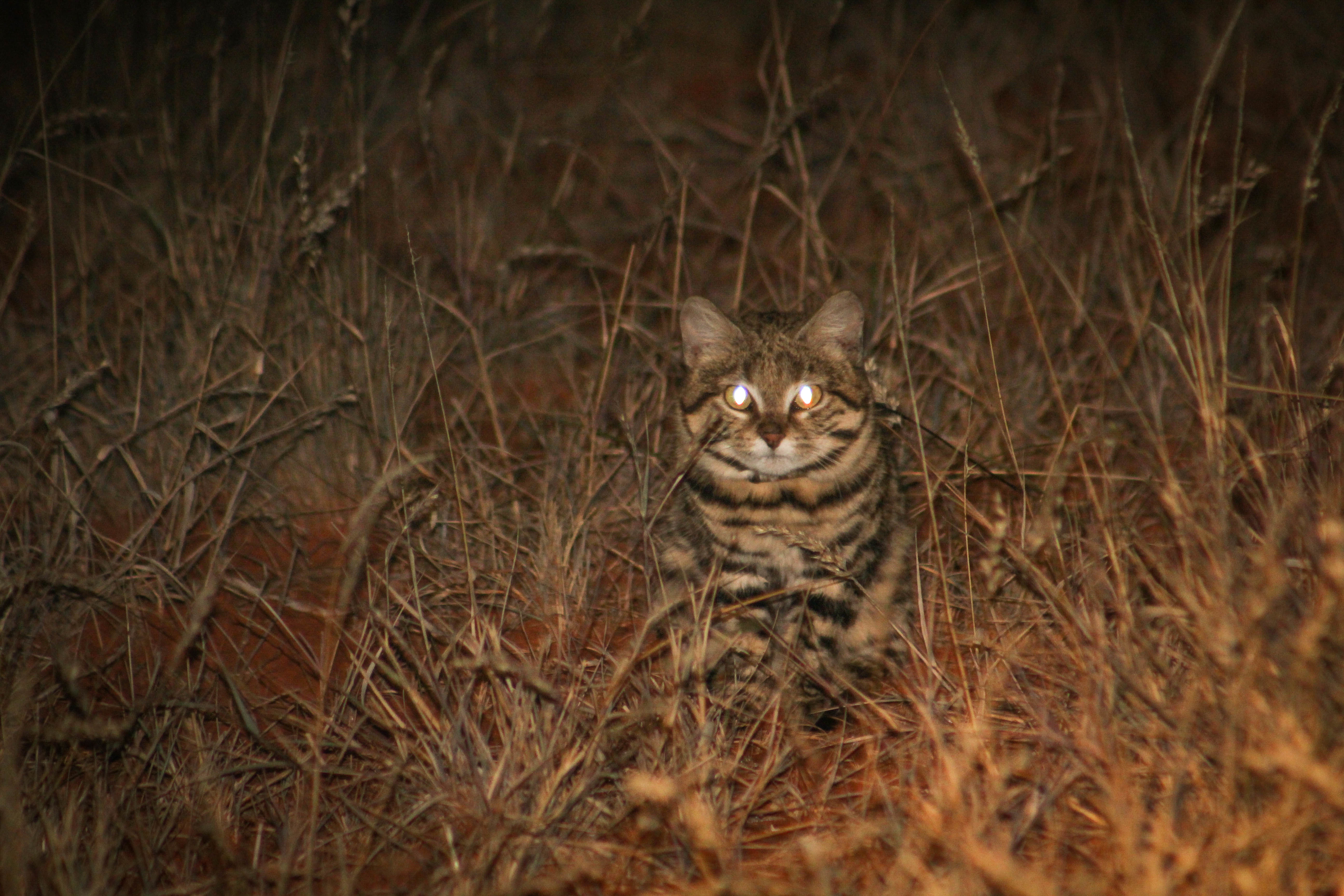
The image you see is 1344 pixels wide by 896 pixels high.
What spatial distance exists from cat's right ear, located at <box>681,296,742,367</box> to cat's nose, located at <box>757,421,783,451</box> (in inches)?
13.3

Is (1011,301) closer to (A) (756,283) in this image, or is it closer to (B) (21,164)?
(A) (756,283)

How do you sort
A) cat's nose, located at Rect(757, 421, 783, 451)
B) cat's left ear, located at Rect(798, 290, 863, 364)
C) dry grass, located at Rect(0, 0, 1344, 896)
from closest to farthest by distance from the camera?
dry grass, located at Rect(0, 0, 1344, 896)
cat's nose, located at Rect(757, 421, 783, 451)
cat's left ear, located at Rect(798, 290, 863, 364)

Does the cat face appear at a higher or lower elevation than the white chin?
higher

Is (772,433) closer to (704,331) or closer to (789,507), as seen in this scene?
(789,507)

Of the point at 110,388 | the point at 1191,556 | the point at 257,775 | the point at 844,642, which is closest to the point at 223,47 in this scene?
the point at 110,388

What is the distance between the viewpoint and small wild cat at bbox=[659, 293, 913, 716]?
283cm

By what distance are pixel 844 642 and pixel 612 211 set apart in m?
3.41

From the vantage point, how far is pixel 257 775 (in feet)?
8.38

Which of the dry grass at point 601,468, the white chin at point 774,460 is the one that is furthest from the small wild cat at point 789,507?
the dry grass at point 601,468

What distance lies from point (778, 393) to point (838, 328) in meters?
0.28

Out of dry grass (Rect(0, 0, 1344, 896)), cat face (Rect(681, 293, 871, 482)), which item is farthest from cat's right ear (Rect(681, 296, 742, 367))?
dry grass (Rect(0, 0, 1344, 896))

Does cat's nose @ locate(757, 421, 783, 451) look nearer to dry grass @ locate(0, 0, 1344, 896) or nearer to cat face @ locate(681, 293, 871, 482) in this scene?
cat face @ locate(681, 293, 871, 482)

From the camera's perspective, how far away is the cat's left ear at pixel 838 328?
2914 millimetres

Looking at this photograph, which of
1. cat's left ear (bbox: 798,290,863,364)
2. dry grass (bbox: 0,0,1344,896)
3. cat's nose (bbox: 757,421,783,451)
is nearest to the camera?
dry grass (bbox: 0,0,1344,896)
